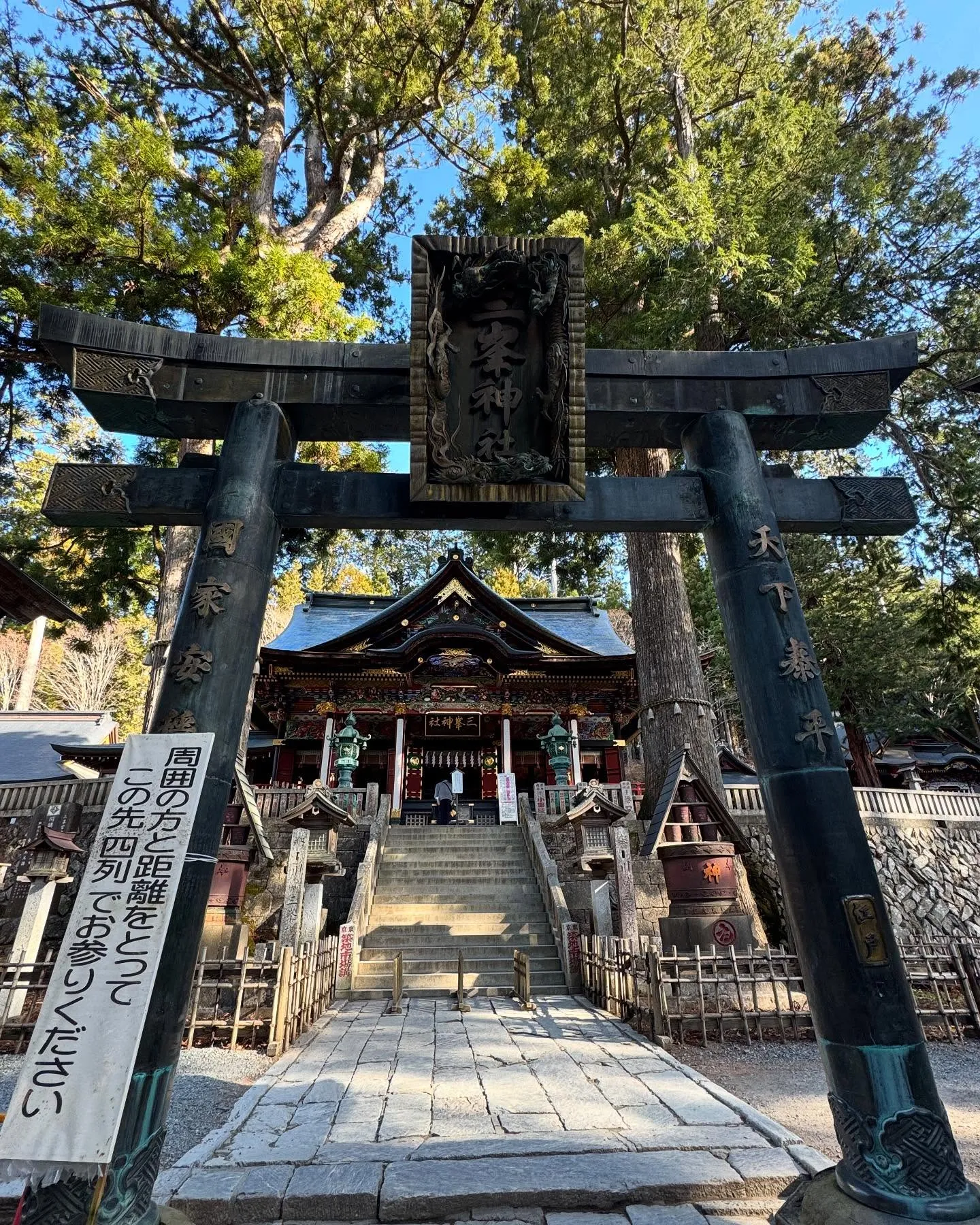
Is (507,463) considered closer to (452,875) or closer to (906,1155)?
(906,1155)

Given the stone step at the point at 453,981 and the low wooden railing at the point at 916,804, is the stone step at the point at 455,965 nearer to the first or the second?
the stone step at the point at 453,981

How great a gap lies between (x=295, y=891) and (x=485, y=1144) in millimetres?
5902

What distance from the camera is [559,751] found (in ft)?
55.3

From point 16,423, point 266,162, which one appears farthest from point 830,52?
point 16,423

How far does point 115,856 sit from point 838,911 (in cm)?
311

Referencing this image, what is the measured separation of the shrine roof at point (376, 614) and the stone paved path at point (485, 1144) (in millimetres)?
15734

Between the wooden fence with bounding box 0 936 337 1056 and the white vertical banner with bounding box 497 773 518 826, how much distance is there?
7.25 meters

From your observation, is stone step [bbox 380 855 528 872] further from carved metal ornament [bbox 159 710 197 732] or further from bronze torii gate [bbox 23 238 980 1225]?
carved metal ornament [bbox 159 710 197 732]

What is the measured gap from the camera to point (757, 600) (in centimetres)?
339

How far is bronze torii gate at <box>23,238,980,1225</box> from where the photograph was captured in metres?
3.02

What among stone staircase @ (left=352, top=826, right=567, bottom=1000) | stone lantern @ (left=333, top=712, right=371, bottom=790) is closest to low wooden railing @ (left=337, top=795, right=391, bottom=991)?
stone staircase @ (left=352, top=826, right=567, bottom=1000)

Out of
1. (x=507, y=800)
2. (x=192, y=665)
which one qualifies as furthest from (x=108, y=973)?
(x=507, y=800)

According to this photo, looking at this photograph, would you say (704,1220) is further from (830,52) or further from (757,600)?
(830,52)

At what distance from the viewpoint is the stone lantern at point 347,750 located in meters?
15.9
